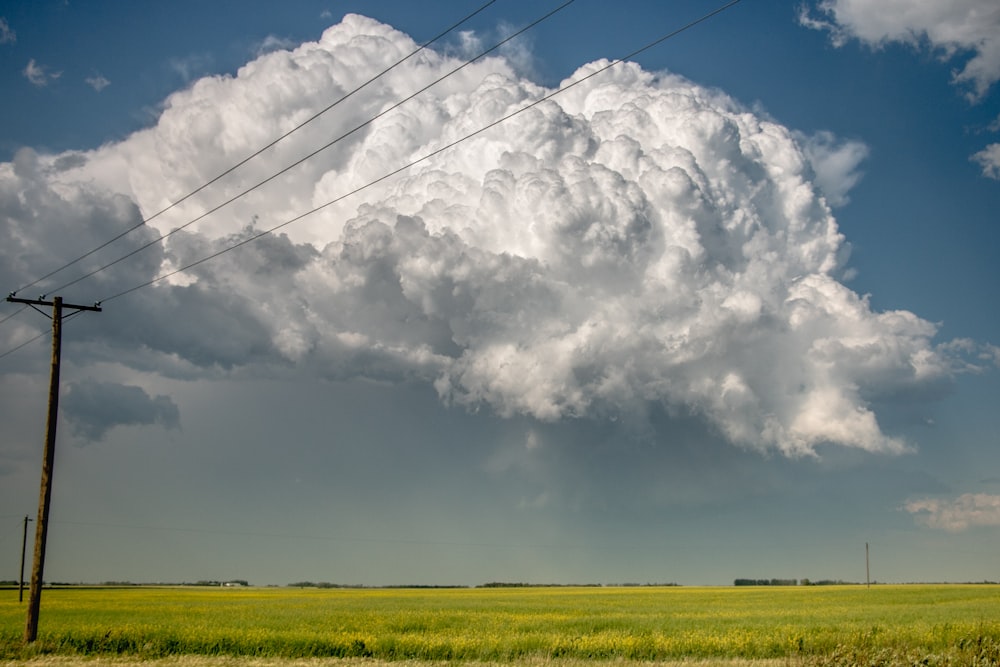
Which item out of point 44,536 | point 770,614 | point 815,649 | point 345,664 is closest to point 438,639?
point 345,664

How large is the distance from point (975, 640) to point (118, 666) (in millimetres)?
30723

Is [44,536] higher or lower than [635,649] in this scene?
higher

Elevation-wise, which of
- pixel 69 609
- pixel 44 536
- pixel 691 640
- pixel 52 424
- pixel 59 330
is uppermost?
pixel 59 330

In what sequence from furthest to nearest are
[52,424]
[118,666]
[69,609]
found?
1. [69,609]
2. [52,424]
3. [118,666]

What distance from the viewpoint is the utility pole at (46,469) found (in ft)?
111

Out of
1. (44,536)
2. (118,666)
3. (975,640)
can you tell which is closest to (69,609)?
(44,536)

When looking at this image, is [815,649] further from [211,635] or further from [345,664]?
[211,635]

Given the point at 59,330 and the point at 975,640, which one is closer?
the point at 975,640

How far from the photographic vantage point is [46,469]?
35688 mm

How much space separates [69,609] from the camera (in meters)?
62.2

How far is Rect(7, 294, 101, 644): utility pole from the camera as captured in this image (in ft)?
111

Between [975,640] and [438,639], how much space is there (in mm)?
20428

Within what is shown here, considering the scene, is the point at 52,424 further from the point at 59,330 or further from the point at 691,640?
the point at 691,640

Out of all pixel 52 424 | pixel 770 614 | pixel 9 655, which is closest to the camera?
pixel 9 655
